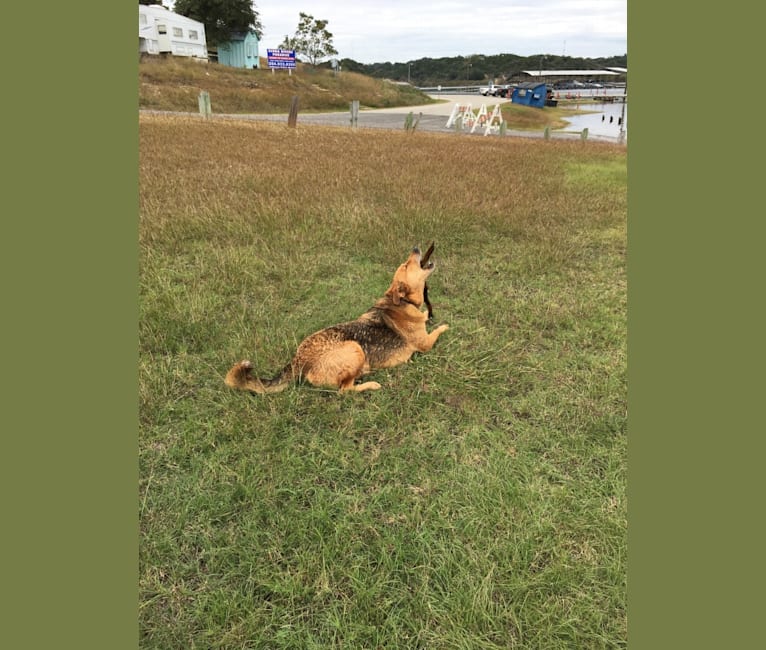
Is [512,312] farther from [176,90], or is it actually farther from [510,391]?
[176,90]

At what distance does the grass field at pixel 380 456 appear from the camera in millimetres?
1855

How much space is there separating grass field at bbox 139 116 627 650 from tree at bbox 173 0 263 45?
137 ft

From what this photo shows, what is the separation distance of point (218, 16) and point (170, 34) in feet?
15.6

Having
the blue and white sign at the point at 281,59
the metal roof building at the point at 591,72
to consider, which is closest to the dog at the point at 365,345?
the metal roof building at the point at 591,72

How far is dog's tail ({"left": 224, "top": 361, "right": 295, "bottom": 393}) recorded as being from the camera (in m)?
2.95

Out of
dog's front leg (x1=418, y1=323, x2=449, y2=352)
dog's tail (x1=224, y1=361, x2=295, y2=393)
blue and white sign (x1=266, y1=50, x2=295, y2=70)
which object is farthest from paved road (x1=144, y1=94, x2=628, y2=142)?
dog's tail (x1=224, y1=361, x2=295, y2=393)

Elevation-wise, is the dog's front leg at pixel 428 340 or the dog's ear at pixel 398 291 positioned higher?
the dog's ear at pixel 398 291

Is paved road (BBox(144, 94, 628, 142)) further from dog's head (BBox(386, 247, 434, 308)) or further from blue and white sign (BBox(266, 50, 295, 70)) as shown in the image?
dog's head (BBox(386, 247, 434, 308))

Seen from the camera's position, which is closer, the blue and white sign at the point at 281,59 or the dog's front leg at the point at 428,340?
the dog's front leg at the point at 428,340

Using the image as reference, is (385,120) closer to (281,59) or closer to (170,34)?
(281,59)

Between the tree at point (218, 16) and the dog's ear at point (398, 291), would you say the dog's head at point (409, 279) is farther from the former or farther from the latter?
the tree at point (218, 16)

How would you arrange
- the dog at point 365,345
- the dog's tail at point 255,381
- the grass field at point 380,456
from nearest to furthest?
the grass field at point 380,456, the dog's tail at point 255,381, the dog at point 365,345

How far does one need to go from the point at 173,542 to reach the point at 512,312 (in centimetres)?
349

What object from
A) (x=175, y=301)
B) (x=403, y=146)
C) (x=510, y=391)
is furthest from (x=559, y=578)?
(x=403, y=146)
